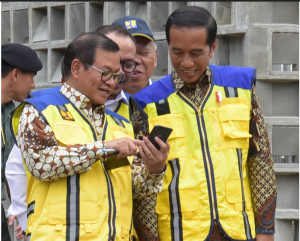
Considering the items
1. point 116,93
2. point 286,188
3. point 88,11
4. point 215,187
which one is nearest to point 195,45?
point 116,93

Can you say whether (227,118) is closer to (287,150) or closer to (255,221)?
(255,221)

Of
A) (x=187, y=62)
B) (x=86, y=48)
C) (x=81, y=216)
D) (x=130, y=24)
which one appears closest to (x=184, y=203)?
(x=81, y=216)

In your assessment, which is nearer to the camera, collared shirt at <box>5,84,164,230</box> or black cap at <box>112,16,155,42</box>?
collared shirt at <box>5,84,164,230</box>

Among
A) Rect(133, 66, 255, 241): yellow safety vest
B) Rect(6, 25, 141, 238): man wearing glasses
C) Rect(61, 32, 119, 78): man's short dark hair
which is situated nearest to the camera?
Rect(61, 32, 119, 78): man's short dark hair

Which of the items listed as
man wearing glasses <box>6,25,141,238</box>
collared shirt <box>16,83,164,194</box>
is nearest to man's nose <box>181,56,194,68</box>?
man wearing glasses <box>6,25,141,238</box>

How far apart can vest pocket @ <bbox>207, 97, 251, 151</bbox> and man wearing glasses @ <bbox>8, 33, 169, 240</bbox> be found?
1.50ft

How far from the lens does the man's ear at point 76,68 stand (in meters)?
2.71

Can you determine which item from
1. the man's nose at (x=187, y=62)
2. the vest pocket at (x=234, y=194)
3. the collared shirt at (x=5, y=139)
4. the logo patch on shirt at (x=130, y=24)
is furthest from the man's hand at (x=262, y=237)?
the collared shirt at (x=5, y=139)

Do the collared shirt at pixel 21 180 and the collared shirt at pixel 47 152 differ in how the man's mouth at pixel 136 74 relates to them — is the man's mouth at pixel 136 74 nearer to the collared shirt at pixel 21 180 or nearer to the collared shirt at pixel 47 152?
the collared shirt at pixel 21 180

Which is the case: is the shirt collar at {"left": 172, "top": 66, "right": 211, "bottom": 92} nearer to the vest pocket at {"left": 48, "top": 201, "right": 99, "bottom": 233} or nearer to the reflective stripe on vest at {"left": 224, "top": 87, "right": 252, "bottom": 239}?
the reflective stripe on vest at {"left": 224, "top": 87, "right": 252, "bottom": 239}

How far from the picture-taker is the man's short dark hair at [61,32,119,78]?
2.71m

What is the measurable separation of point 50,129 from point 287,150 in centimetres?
233

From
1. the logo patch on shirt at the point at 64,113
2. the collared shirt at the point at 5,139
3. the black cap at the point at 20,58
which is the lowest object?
the collared shirt at the point at 5,139

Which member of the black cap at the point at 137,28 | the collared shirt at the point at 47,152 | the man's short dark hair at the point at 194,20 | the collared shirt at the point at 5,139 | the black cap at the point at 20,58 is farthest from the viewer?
the collared shirt at the point at 5,139
